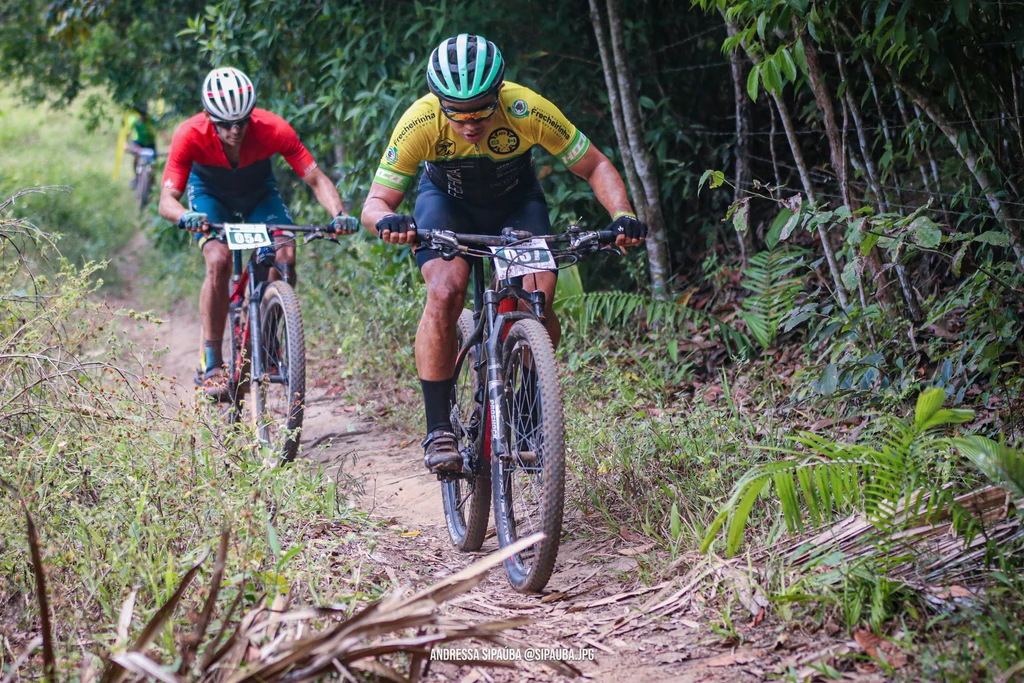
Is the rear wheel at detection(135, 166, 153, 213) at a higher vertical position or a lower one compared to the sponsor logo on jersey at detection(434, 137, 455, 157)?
higher

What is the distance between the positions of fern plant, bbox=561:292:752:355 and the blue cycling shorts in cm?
211

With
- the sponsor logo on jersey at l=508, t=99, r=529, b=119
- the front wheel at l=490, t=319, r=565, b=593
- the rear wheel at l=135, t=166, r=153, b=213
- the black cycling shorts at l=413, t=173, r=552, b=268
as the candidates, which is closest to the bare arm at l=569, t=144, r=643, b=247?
the black cycling shorts at l=413, t=173, r=552, b=268

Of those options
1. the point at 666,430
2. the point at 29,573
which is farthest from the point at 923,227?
the point at 29,573

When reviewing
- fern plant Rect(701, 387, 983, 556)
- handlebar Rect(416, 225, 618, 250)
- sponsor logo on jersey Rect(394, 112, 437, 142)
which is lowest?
fern plant Rect(701, 387, 983, 556)

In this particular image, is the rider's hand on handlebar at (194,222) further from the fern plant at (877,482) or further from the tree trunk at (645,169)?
the fern plant at (877,482)

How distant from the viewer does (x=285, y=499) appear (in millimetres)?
3750

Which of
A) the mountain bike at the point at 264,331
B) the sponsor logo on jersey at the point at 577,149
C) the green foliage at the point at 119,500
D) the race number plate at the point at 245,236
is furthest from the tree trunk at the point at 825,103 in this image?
the race number plate at the point at 245,236

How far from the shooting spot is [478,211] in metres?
4.54

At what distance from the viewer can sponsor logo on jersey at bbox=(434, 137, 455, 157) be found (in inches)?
170

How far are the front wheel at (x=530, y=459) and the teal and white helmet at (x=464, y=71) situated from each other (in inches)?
42.3

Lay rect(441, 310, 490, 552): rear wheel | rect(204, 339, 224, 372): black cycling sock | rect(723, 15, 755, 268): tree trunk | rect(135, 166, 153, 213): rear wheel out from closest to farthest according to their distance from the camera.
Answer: rect(441, 310, 490, 552): rear wheel
rect(204, 339, 224, 372): black cycling sock
rect(723, 15, 755, 268): tree trunk
rect(135, 166, 153, 213): rear wheel

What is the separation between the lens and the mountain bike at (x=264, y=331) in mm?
5488

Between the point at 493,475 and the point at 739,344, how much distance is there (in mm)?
2399

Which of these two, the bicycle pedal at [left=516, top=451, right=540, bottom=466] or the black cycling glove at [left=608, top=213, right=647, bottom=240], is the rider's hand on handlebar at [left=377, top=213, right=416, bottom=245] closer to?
the black cycling glove at [left=608, top=213, right=647, bottom=240]
